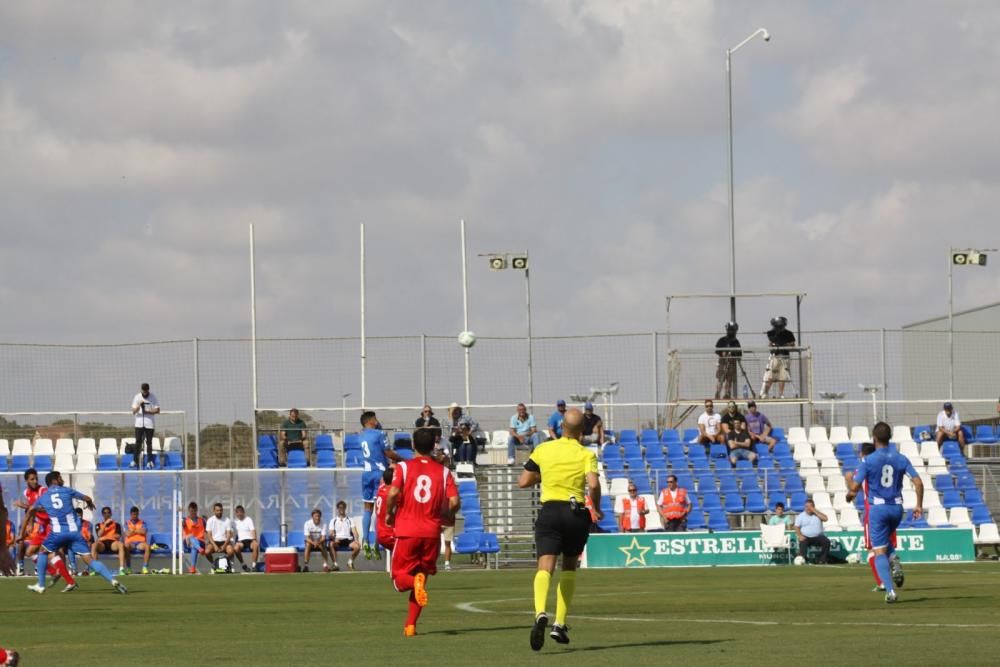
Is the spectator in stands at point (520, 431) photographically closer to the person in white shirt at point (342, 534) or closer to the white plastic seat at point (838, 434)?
the person in white shirt at point (342, 534)

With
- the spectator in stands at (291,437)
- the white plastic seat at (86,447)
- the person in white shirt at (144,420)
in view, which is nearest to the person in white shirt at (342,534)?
the spectator in stands at (291,437)

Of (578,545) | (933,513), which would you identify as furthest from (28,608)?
(933,513)

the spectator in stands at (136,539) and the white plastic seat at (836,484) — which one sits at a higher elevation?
the white plastic seat at (836,484)

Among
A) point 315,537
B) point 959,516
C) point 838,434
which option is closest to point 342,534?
point 315,537

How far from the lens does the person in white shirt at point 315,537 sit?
31000mm

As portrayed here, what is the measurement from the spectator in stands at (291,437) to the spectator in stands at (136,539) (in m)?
6.03

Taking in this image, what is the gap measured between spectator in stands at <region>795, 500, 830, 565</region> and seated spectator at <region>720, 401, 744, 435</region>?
550 centimetres

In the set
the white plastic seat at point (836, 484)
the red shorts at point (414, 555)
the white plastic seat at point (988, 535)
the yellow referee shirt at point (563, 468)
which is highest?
the yellow referee shirt at point (563, 468)

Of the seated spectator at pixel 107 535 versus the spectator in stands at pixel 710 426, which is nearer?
the seated spectator at pixel 107 535

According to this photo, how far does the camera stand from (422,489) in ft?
46.6

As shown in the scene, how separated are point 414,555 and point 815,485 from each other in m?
21.6

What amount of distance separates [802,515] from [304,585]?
10163 millimetres

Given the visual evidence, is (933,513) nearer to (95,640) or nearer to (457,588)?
(457,588)

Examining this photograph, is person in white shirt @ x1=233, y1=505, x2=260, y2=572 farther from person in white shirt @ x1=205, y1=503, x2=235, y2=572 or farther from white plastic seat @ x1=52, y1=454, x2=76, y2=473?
white plastic seat @ x1=52, y1=454, x2=76, y2=473
